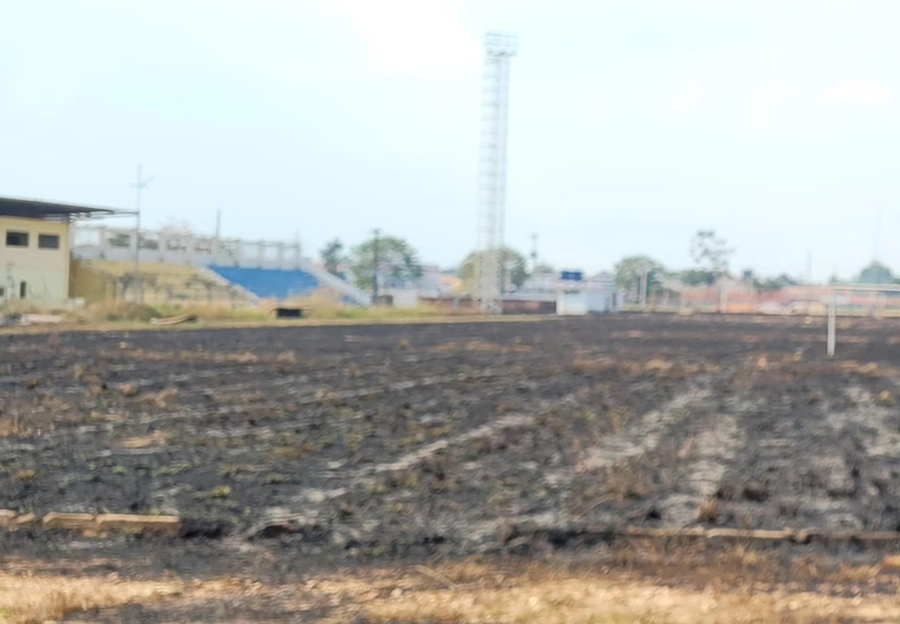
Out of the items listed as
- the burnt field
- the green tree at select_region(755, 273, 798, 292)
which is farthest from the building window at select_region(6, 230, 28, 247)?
the green tree at select_region(755, 273, 798, 292)

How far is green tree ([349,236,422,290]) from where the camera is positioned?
118000 millimetres

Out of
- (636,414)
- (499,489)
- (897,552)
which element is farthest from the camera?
(636,414)

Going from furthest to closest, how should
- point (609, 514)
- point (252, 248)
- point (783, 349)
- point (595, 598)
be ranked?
point (252, 248) → point (783, 349) → point (609, 514) → point (595, 598)

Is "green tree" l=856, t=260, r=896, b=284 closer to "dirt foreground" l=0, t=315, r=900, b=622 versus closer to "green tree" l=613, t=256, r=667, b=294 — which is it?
"green tree" l=613, t=256, r=667, b=294

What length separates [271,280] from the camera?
8500 centimetres

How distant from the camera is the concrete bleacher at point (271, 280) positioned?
268 feet

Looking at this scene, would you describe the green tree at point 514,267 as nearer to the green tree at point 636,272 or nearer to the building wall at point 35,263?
the green tree at point 636,272

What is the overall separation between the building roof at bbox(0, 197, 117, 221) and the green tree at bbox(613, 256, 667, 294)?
89559 millimetres

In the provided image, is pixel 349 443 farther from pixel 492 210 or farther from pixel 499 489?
pixel 492 210

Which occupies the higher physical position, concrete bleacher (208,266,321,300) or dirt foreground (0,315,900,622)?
concrete bleacher (208,266,321,300)

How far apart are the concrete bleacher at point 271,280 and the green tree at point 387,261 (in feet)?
91.4

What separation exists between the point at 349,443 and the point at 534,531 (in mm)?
4449

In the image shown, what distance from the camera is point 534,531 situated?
743 cm

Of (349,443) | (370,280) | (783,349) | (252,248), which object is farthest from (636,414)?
(370,280)
